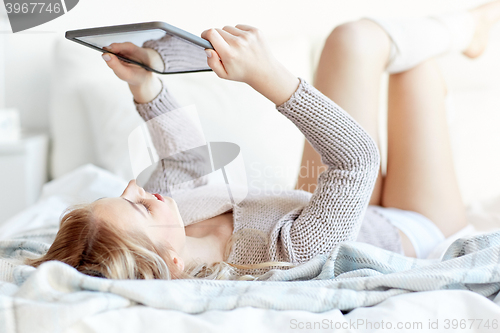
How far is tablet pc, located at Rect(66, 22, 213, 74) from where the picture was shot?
0.57 meters

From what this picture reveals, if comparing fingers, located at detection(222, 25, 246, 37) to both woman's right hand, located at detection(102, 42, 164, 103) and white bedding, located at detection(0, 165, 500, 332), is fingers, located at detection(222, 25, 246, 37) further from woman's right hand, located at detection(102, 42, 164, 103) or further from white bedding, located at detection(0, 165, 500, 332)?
white bedding, located at detection(0, 165, 500, 332)

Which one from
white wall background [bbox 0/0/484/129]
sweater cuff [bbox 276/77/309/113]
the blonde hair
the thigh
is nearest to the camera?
the blonde hair

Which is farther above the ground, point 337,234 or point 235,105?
point 235,105

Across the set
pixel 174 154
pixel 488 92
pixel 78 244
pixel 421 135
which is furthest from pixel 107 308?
pixel 488 92

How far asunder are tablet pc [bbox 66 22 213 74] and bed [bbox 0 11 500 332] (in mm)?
315

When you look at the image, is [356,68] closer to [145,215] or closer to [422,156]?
[422,156]

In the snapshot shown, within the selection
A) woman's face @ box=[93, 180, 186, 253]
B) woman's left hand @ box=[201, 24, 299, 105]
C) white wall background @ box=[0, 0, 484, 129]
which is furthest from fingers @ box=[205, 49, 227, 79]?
white wall background @ box=[0, 0, 484, 129]

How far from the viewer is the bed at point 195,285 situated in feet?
1.51

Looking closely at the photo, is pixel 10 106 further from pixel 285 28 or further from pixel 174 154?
pixel 285 28

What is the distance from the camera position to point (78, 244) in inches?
23.4

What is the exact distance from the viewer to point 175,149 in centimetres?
99

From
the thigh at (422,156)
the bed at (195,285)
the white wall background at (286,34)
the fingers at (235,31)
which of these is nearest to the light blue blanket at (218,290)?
the bed at (195,285)

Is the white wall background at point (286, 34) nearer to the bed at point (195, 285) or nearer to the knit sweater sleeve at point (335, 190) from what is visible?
the bed at point (195, 285)

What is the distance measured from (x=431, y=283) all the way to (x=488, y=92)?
3.95 feet
